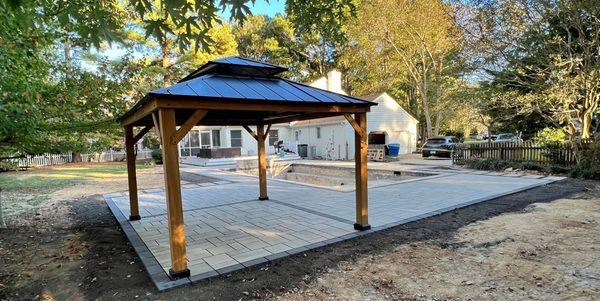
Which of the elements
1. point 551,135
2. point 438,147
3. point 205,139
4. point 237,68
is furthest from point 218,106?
point 205,139

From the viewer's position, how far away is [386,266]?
399 centimetres

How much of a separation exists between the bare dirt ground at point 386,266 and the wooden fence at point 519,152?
621cm

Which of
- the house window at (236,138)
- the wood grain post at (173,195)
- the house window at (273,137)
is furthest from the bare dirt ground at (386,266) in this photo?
the house window at (273,137)

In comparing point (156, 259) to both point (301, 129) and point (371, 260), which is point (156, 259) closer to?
point (371, 260)

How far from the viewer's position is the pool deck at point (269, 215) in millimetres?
4484

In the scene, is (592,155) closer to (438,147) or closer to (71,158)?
(438,147)

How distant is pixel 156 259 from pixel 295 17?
3.84m

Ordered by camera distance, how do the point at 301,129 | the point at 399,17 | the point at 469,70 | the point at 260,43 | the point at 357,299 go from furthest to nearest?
the point at 260,43
the point at 301,129
the point at 399,17
the point at 469,70
the point at 357,299

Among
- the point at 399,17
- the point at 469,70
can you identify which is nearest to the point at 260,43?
the point at 399,17

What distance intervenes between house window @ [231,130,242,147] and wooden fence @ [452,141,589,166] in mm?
16562

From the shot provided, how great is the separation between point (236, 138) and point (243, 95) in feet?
73.8

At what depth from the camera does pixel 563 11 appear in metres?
10.6

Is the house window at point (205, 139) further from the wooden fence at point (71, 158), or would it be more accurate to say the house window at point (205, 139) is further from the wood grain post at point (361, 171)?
the wood grain post at point (361, 171)

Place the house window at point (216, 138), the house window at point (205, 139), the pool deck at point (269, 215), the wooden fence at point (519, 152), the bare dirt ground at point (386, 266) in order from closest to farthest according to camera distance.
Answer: the bare dirt ground at point (386, 266) → the pool deck at point (269, 215) → the wooden fence at point (519, 152) → the house window at point (216, 138) → the house window at point (205, 139)
